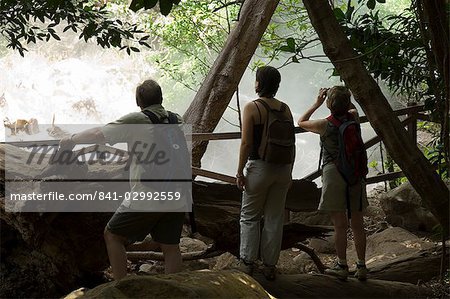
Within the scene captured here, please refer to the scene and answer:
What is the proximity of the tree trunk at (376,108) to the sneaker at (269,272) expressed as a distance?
104 cm

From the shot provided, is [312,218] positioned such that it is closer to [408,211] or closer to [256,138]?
[408,211]

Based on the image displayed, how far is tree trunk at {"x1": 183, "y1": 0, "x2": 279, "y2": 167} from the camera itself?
5.72 metres

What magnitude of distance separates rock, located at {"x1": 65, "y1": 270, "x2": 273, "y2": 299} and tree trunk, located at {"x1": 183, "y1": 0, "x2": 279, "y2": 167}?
3587 millimetres

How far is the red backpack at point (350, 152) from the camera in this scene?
3432 mm

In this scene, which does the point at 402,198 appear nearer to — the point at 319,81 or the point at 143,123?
the point at 143,123

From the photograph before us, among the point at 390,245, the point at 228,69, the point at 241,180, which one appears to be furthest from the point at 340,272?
the point at 228,69

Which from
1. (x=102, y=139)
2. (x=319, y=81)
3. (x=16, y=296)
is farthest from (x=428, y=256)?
(x=319, y=81)

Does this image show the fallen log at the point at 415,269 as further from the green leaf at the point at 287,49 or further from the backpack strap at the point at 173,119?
the green leaf at the point at 287,49

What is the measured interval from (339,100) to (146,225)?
4.42 ft

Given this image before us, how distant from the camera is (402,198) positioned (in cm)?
618

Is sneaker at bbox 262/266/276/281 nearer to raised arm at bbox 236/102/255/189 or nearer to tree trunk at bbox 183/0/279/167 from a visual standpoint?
raised arm at bbox 236/102/255/189

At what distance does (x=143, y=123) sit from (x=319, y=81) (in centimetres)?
1894

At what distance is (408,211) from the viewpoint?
614 centimetres

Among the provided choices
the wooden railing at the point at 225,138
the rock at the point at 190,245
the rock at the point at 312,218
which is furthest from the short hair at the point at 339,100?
the rock at the point at 312,218
